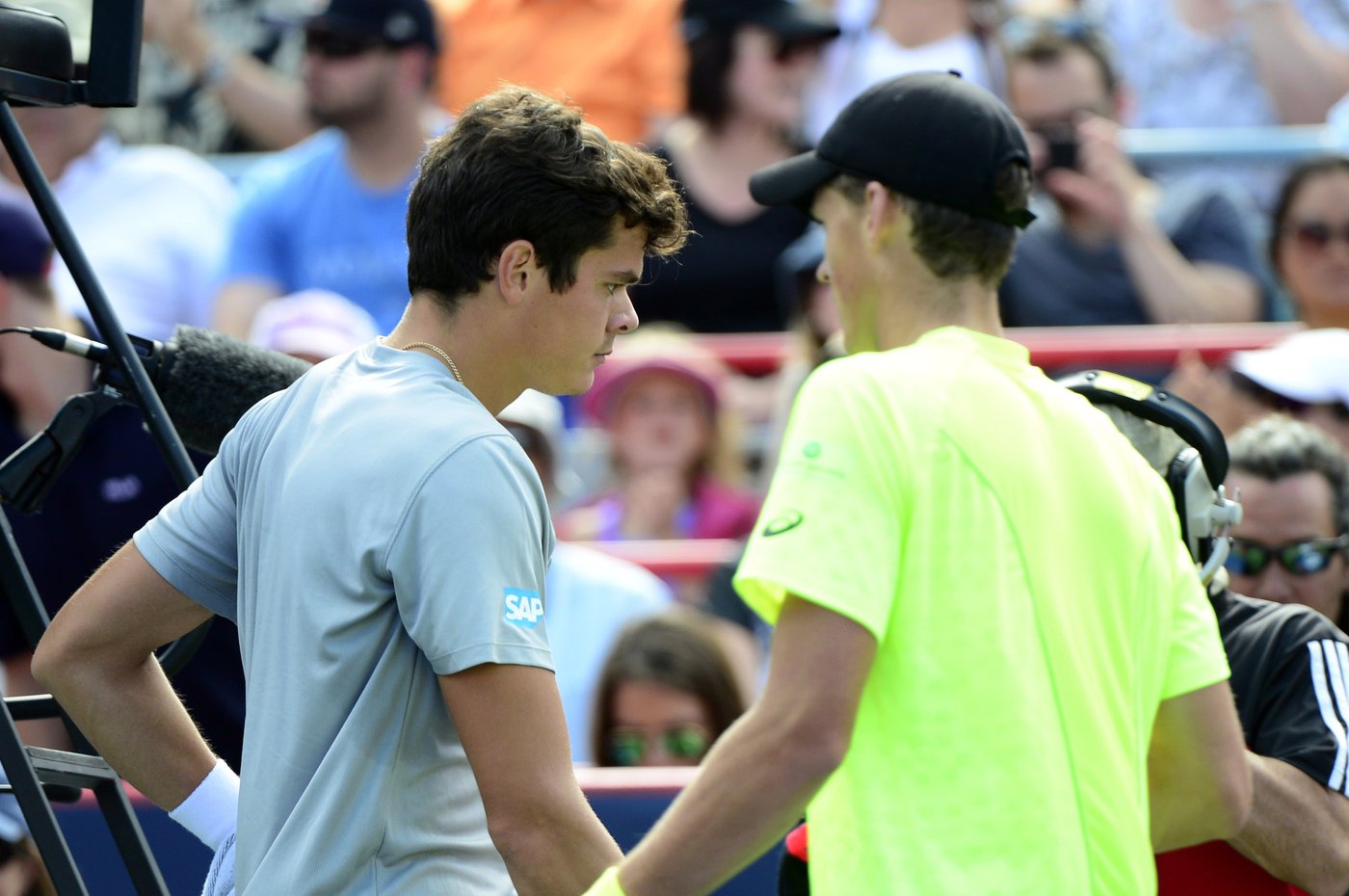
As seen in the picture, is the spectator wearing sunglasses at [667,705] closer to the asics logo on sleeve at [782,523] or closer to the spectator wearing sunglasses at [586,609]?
the spectator wearing sunglasses at [586,609]

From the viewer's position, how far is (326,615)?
2.23m

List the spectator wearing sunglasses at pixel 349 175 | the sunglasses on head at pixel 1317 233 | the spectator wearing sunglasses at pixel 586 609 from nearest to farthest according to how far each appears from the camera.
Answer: the spectator wearing sunglasses at pixel 586 609 < the sunglasses on head at pixel 1317 233 < the spectator wearing sunglasses at pixel 349 175

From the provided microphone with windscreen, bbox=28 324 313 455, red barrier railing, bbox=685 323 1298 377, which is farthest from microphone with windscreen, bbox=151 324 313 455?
red barrier railing, bbox=685 323 1298 377

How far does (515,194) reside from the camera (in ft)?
7.62

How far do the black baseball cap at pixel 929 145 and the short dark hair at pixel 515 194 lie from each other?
13.5 inches

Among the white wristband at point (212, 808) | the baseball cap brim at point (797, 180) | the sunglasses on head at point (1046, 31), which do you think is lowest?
the white wristband at point (212, 808)

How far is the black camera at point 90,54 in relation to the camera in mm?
2664

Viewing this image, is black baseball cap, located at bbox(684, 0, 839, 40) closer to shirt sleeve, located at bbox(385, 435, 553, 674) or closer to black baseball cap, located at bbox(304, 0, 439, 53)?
black baseball cap, located at bbox(304, 0, 439, 53)

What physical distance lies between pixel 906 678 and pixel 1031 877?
0.27 meters

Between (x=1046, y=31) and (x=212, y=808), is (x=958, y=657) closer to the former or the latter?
(x=212, y=808)

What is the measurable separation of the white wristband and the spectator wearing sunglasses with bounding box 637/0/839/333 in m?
4.02

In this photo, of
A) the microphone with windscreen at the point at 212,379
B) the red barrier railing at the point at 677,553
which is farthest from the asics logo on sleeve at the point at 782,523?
the red barrier railing at the point at 677,553

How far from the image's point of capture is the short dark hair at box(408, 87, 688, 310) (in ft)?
7.63


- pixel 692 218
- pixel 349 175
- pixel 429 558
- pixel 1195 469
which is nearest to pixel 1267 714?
pixel 1195 469
